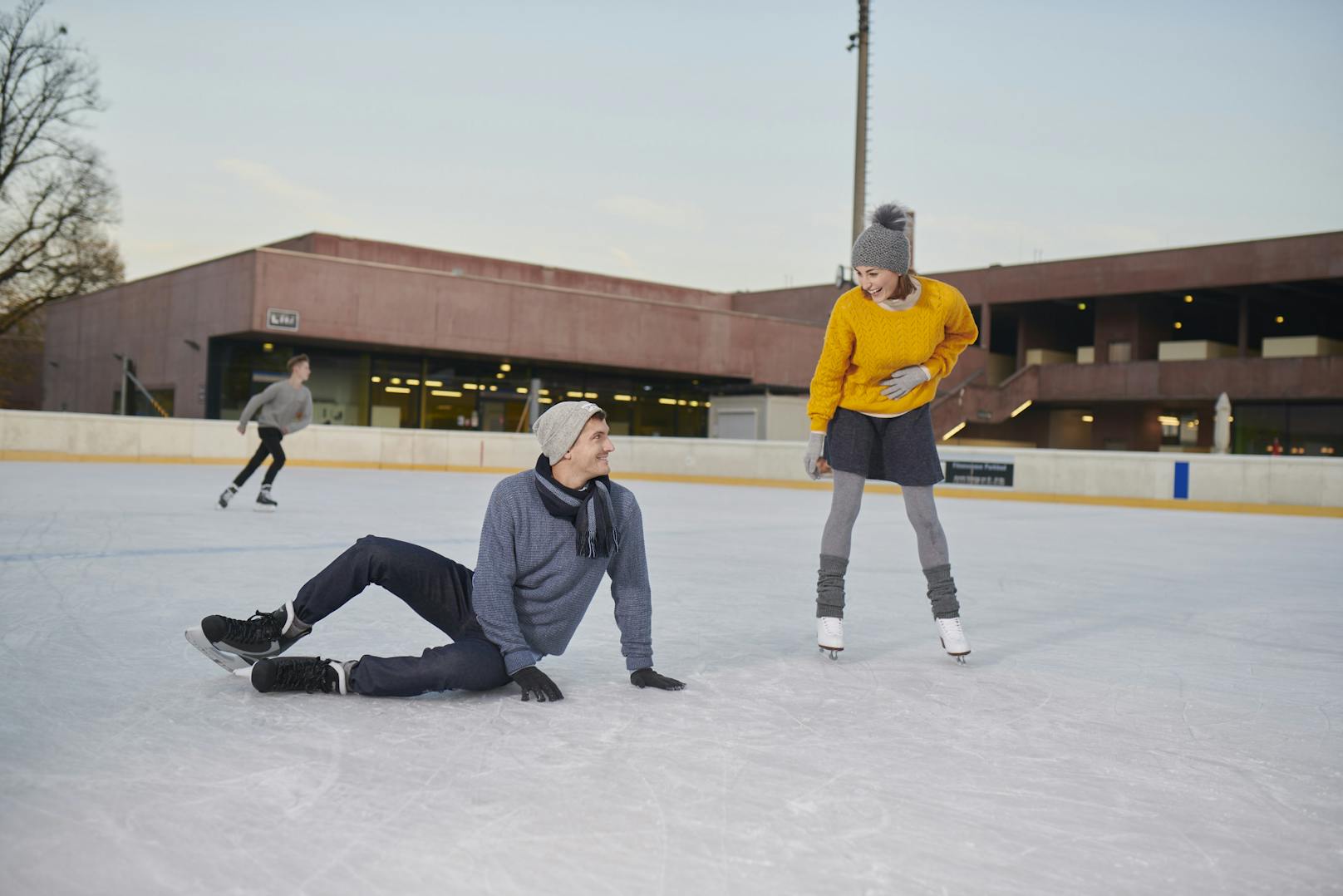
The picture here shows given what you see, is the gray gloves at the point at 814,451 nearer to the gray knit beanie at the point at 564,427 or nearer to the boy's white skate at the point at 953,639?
the boy's white skate at the point at 953,639

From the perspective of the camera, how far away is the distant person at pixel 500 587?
301cm

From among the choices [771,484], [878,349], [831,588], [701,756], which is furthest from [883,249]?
[771,484]

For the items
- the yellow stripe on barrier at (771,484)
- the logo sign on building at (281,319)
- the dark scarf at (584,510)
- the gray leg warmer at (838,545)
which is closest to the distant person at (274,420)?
the gray leg warmer at (838,545)

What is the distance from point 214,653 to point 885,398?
2329 mm

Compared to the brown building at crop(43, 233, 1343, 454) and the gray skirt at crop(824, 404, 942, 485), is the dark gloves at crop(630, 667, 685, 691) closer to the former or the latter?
the gray skirt at crop(824, 404, 942, 485)

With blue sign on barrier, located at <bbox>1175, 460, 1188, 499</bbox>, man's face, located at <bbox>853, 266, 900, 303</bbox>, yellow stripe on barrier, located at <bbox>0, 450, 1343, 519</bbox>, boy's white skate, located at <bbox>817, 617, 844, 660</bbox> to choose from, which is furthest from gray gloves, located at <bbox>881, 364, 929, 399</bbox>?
blue sign on barrier, located at <bbox>1175, 460, 1188, 499</bbox>

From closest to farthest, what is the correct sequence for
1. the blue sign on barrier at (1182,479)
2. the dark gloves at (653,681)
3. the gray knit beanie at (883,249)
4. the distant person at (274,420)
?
1. the dark gloves at (653,681)
2. the gray knit beanie at (883,249)
3. the distant person at (274,420)
4. the blue sign on barrier at (1182,479)

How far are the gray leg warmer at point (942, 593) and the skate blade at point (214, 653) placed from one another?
233 cm

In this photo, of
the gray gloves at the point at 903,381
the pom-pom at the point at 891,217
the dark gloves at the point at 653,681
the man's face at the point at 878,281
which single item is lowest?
the dark gloves at the point at 653,681

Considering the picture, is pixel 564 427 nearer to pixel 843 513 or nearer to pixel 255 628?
pixel 255 628

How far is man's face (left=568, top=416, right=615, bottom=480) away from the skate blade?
1.16m

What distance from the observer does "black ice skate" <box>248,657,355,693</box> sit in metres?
3.04

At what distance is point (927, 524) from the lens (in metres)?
3.99

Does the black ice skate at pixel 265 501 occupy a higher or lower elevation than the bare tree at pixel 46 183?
lower
